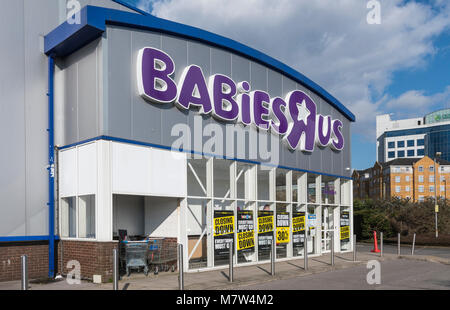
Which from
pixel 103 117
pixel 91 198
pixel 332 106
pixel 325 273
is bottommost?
pixel 325 273

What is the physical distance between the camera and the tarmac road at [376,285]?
1161cm

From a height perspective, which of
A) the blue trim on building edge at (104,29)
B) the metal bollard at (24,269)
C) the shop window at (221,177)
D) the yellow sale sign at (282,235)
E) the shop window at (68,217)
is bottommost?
the yellow sale sign at (282,235)

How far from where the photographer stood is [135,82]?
13.1 meters

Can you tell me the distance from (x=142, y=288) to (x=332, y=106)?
14.4 metres

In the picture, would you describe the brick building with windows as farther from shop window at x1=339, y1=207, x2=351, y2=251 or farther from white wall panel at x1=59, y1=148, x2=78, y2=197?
white wall panel at x1=59, y1=148, x2=78, y2=197

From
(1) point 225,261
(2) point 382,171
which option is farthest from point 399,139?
(1) point 225,261

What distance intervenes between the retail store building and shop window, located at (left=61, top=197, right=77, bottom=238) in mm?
31

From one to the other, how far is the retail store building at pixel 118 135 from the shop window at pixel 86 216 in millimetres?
39

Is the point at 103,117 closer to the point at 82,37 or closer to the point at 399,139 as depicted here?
the point at 82,37

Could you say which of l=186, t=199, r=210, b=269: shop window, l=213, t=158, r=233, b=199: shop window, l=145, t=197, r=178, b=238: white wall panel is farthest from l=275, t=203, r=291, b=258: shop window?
l=145, t=197, r=178, b=238: white wall panel

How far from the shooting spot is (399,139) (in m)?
135

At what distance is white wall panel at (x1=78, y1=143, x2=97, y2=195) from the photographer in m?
12.3

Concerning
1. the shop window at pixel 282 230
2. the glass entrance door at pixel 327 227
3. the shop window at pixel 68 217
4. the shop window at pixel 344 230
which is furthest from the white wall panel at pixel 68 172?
the shop window at pixel 344 230

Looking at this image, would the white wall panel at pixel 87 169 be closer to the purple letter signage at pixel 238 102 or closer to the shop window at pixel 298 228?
the purple letter signage at pixel 238 102
